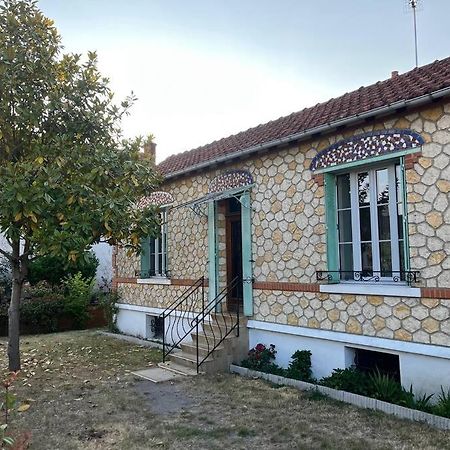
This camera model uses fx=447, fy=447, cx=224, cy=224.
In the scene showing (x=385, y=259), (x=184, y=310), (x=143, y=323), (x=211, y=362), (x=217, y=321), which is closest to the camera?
(x=385, y=259)

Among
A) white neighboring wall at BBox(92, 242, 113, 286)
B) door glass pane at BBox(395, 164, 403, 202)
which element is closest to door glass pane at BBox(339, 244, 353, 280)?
door glass pane at BBox(395, 164, 403, 202)

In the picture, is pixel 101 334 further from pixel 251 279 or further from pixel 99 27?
pixel 99 27

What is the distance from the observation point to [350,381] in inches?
265

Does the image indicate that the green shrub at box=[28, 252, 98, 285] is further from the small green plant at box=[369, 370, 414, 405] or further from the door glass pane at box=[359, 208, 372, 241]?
the small green plant at box=[369, 370, 414, 405]

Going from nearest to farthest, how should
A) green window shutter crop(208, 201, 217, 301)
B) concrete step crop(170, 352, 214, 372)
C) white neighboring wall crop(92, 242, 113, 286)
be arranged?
1. concrete step crop(170, 352, 214, 372)
2. green window shutter crop(208, 201, 217, 301)
3. white neighboring wall crop(92, 242, 113, 286)

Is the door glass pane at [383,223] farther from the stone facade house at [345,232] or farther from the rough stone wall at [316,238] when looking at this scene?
the rough stone wall at [316,238]

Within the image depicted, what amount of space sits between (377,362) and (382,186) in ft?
9.23

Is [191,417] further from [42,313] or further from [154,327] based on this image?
[42,313]

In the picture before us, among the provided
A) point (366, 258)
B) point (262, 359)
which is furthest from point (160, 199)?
point (366, 258)

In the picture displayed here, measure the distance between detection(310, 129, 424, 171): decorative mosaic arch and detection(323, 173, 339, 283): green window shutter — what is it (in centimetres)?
31

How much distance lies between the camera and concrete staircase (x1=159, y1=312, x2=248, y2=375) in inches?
332

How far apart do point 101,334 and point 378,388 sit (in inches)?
364

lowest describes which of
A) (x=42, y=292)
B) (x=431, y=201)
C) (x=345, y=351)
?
(x=345, y=351)

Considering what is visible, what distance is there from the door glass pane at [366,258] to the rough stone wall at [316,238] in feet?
1.65
